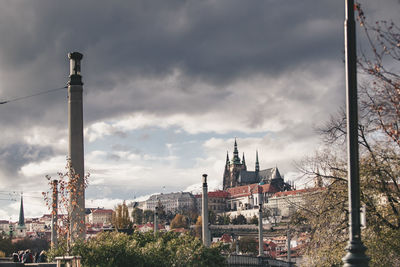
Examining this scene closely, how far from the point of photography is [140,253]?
21.8m

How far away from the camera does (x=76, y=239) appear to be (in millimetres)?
21438

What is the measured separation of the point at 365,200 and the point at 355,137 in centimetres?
1254

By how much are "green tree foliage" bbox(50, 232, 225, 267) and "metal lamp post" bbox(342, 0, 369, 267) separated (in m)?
12.5

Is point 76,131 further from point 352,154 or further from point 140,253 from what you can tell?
point 352,154

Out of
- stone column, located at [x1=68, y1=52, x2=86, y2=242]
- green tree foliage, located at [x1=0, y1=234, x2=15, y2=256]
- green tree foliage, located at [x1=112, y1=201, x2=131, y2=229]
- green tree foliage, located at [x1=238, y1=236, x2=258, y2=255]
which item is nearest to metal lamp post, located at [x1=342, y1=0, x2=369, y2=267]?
stone column, located at [x1=68, y1=52, x2=86, y2=242]

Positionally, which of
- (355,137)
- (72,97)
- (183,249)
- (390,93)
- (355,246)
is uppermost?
(72,97)

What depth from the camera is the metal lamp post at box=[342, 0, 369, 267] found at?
916 centimetres

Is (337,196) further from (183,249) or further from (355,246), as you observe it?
(355,246)

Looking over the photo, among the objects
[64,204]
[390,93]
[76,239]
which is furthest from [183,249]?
[390,93]

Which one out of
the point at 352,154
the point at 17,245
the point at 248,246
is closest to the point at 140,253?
the point at 352,154

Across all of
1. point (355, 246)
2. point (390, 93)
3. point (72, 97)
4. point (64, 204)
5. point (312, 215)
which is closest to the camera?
point (355, 246)

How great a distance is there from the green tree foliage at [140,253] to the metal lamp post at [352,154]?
12.5 m

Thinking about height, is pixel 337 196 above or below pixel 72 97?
below

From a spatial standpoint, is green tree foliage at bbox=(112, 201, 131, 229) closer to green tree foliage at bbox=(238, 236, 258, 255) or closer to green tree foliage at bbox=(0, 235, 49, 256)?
green tree foliage at bbox=(0, 235, 49, 256)
